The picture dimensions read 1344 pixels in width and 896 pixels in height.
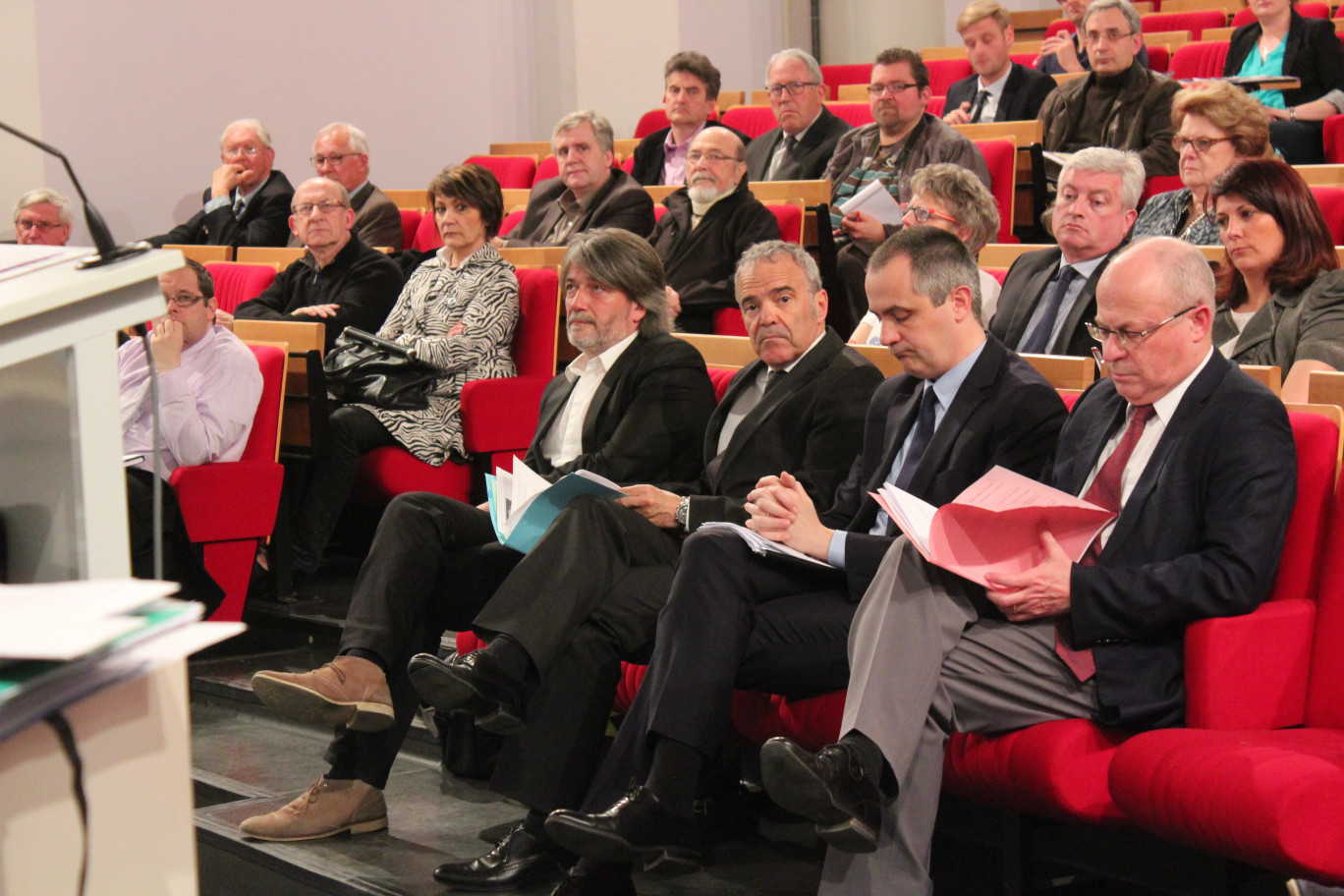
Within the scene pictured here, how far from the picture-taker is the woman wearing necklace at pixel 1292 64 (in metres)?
4.56

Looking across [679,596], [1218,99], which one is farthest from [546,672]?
[1218,99]

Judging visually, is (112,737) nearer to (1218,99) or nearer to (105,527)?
(105,527)

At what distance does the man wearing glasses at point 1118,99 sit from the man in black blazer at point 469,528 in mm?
2170

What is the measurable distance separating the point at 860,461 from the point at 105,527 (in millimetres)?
1605

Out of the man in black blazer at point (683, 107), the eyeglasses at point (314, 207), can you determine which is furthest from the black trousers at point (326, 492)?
the man in black blazer at point (683, 107)

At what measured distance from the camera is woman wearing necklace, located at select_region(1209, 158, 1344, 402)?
8.23ft

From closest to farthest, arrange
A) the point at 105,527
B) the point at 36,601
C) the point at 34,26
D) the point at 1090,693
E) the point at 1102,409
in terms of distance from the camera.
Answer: the point at 36,601 → the point at 105,527 → the point at 1090,693 → the point at 1102,409 → the point at 34,26

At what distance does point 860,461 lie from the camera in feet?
7.98

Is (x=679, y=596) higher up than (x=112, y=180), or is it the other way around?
(x=112, y=180)

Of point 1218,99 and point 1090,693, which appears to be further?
point 1218,99

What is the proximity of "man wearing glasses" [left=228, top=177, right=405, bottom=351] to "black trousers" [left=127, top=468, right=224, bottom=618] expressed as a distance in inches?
38.1

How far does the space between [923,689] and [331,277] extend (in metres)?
2.97

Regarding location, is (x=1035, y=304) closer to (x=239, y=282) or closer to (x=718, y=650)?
(x=718, y=650)

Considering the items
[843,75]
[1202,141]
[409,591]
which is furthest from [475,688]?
[843,75]
